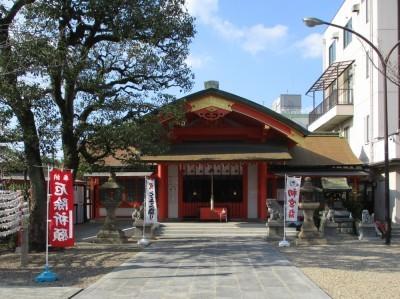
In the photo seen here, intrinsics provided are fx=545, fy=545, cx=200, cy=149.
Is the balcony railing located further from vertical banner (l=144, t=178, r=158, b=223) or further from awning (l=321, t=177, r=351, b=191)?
vertical banner (l=144, t=178, r=158, b=223)

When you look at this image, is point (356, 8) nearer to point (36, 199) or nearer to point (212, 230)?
point (212, 230)

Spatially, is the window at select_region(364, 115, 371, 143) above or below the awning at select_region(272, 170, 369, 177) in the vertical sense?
above

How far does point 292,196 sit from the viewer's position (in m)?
18.0

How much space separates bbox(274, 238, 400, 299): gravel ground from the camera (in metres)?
9.96

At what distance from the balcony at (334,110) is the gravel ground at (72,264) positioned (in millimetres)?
17446

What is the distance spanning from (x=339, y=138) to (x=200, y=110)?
917 centimetres

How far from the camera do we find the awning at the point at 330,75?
3112cm

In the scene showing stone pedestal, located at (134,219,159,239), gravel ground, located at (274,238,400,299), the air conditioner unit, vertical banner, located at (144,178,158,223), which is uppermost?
the air conditioner unit

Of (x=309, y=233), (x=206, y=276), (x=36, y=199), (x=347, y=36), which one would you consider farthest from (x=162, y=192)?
(x=347, y=36)

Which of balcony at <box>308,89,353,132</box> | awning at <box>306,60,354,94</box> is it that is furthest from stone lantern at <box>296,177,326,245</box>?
awning at <box>306,60,354,94</box>

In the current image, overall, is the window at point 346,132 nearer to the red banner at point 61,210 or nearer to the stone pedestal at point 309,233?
the stone pedestal at point 309,233

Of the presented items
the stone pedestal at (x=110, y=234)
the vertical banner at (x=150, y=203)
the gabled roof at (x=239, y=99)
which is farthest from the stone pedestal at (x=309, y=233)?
the gabled roof at (x=239, y=99)

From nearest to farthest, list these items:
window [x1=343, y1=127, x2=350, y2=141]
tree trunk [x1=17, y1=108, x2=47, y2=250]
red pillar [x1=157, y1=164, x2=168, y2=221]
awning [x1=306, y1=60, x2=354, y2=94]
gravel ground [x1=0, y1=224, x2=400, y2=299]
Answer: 1. gravel ground [x1=0, y1=224, x2=400, y2=299]
2. tree trunk [x1=17, y1=108, x2=47, y2=250]
3. red pillar [x1=157, y1=164, x2=168, y2=221]
4. awning [x1=306, y1=60, x2=354, y2=94]
5. window [x1=343, y1=127, x2=350, y2=141]

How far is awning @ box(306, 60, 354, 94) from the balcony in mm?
1143
